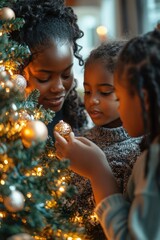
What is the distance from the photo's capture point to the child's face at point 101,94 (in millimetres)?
1075

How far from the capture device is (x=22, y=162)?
74 centimetres

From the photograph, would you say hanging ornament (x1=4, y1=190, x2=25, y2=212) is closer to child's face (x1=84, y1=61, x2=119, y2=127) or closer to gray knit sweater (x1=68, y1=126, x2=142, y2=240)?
gray knit sweater (x1=68, y1=126, x2=142, y2=240)

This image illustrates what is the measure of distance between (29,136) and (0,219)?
17cm

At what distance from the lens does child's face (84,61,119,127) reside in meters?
1.08

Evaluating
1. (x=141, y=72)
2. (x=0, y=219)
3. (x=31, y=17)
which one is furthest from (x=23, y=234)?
(x=31, y=17)

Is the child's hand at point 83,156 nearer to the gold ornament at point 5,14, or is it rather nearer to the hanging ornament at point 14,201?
the hanging ornament at point 14,201

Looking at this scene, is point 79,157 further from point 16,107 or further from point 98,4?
point 98,4

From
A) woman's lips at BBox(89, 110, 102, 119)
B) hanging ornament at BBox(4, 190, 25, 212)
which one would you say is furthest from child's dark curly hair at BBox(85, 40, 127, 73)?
hanging ornament at BBox(4, 190, 25, 212)

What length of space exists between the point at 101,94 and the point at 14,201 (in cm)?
45

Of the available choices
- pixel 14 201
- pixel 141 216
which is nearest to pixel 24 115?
pixel 14 201

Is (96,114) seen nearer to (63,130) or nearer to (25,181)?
(63,130)

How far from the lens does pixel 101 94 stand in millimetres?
1088

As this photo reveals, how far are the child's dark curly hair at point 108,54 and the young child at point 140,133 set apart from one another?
0.33m

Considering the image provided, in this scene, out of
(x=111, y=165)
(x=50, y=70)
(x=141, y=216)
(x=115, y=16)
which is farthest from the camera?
(x=115, y=16)
